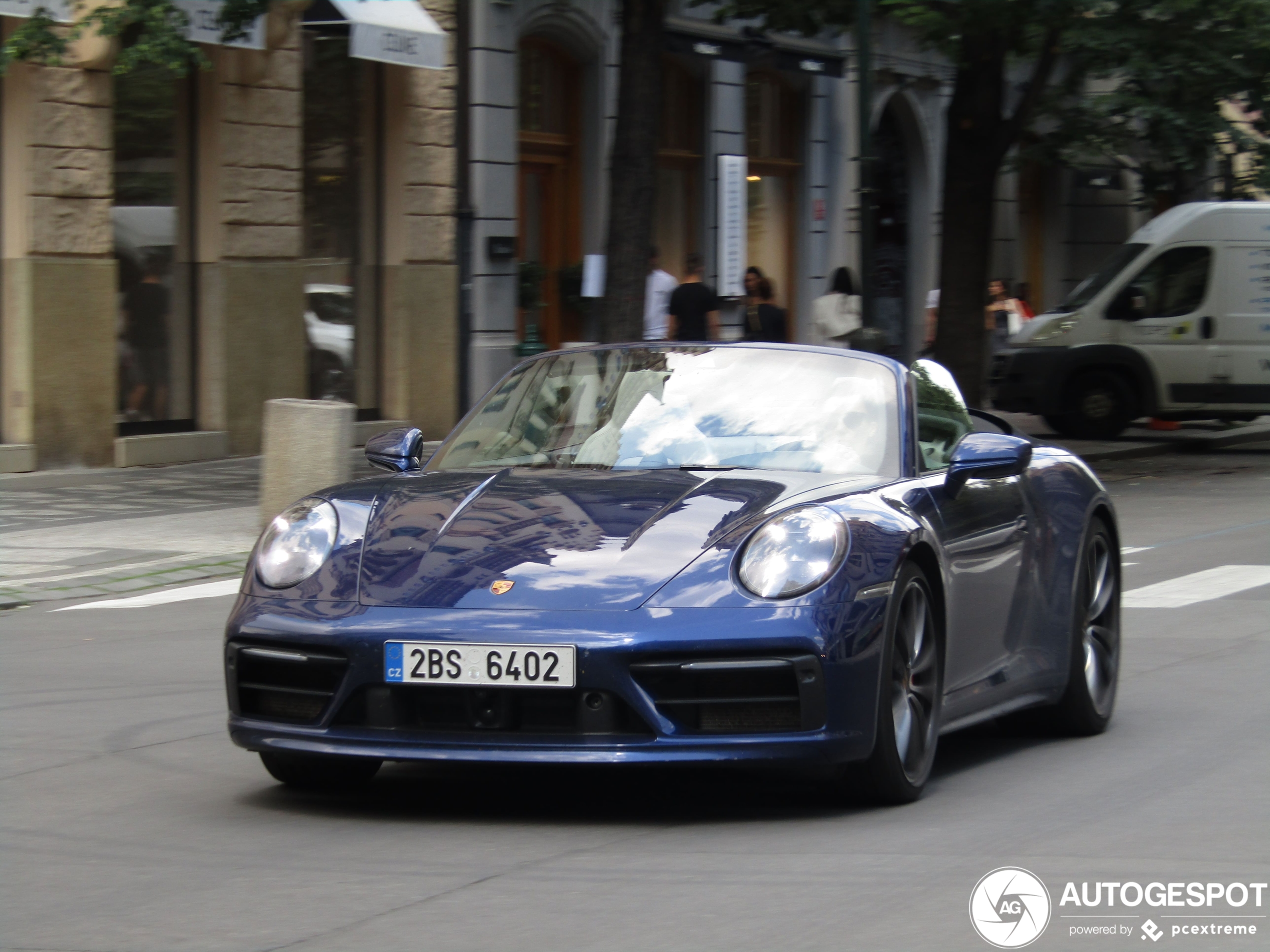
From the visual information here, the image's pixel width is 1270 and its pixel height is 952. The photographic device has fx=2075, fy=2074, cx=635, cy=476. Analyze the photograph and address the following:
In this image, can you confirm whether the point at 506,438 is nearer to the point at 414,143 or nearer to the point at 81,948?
the point at 81,948

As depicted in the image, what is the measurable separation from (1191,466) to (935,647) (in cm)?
1590

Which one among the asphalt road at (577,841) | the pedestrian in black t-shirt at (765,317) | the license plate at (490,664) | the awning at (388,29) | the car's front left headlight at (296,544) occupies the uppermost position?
the awning at (388,29)

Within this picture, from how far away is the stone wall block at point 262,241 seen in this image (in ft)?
61.6

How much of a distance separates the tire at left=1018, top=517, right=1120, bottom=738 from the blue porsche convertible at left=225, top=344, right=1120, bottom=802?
1.07 feet

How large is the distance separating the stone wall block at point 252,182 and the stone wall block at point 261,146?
0.17ft

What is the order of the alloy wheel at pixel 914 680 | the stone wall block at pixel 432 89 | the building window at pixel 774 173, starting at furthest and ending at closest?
the building window at pixel 774 173, the stone wall block at pixel 432 89, the alloy wheel at pixel 914 680

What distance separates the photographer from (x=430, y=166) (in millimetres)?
21531

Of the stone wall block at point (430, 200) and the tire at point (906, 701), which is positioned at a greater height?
the stone wall block at point (430, 200)

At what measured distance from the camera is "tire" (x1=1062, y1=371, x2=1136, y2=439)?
22.7 m

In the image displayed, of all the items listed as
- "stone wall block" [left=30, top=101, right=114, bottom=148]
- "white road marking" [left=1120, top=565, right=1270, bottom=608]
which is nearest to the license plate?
"white road marking" [left=1120, top=565, right=1270, bottom=608]

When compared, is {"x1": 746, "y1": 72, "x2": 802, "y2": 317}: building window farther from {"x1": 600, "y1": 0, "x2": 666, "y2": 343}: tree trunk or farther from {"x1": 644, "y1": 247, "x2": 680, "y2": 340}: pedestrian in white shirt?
{"x1": 600, "y1": 0, "x2": 666, "y2": 343}: tree trunk

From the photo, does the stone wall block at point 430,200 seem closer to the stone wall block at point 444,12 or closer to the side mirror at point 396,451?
the stone wall block at point 444,12

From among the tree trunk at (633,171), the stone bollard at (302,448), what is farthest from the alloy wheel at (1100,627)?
the tree trunk at (633,171)

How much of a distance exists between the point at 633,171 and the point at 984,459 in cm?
1122
